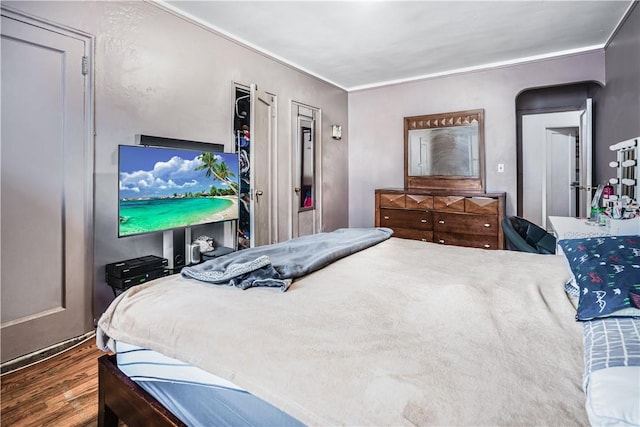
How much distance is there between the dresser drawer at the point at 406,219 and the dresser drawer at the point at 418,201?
7cm

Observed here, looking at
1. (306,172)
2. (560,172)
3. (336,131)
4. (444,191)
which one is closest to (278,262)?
(306,172)

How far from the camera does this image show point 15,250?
211cm

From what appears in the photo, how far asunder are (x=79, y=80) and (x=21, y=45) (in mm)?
325

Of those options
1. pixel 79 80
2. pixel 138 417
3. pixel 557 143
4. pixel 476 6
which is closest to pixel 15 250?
pixel 79 80

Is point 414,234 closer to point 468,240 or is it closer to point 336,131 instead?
point 468,240

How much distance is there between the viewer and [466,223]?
4.12 m

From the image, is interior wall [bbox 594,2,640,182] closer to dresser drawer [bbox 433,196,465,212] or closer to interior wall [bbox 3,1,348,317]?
dresser drawer [bbox 433,196,465,212]

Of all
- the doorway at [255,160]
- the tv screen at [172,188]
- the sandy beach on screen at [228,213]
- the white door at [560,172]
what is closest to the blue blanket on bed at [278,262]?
the tv screen at [172,188]

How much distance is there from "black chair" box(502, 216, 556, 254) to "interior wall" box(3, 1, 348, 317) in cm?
261

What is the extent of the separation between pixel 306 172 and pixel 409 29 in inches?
79.5

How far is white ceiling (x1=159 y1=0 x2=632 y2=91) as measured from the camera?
288 cm

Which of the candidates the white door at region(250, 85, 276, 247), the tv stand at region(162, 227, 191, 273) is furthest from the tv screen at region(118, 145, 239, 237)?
the white door at region(250, 85, 276, 247)

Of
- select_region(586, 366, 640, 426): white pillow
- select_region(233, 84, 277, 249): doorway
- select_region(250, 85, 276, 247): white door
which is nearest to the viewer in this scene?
select_region(586, 366, 640, 426): white pillow

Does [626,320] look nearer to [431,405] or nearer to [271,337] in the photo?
[431,405]
